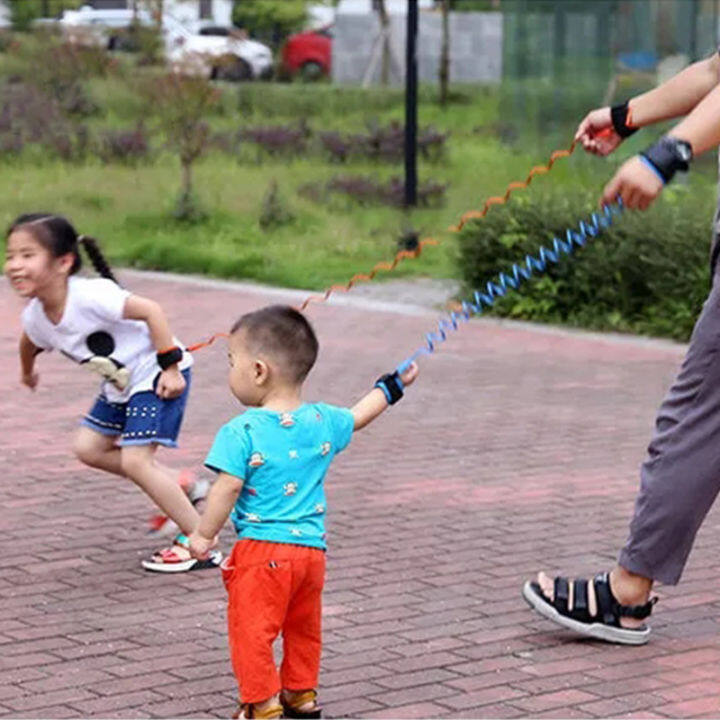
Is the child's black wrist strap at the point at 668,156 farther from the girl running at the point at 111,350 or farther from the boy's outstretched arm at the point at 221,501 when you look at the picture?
the girl running at the point at 111,350

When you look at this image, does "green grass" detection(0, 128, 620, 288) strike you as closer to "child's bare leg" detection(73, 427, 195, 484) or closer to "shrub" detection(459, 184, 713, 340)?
"shrub" detection(459, 184, 713, 340)

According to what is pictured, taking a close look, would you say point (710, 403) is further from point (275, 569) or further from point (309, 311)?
point (309, 311)

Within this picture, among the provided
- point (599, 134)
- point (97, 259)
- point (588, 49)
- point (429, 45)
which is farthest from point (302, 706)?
point (429, 45)

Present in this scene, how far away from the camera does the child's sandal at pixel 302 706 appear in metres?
4.39

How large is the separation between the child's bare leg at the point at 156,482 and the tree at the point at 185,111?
11.3 m

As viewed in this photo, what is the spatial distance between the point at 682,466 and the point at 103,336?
6.24ft

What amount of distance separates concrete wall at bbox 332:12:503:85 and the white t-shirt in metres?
30.2

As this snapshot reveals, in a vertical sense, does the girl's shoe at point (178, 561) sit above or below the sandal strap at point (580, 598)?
below

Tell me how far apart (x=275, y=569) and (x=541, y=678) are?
922 mm

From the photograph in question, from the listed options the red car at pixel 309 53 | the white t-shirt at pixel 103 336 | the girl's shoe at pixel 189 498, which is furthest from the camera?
the red car at pixel 309 53

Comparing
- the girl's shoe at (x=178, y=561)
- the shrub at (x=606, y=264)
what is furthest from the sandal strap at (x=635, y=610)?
the shrub at (x=606, y=264)

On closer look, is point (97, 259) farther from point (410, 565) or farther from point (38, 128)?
point (38, 128)

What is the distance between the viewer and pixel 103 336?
578 cm

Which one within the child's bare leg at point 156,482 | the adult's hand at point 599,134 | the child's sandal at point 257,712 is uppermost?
the adult's hand at point 599,134
